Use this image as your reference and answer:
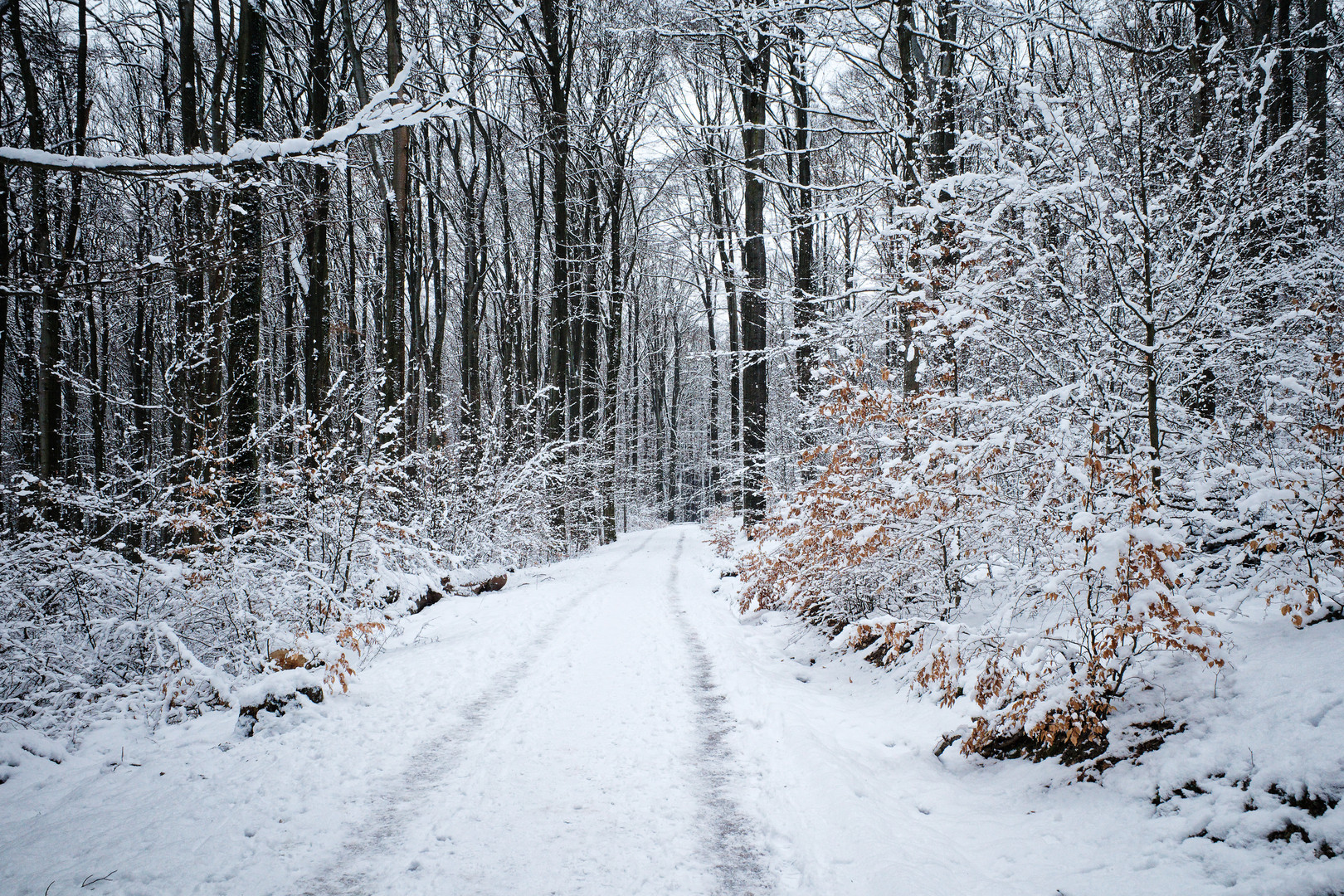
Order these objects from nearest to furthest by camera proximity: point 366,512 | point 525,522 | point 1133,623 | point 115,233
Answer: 1. point 1133,623
2. point 366,512
3. point 525,522
4. point 115,233

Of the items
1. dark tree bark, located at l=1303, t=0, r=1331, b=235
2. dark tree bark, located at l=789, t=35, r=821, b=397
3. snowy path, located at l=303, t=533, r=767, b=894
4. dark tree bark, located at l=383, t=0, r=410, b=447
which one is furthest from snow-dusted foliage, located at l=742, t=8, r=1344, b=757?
dark tree bark, located at l=383, t=0, r=410, b=447

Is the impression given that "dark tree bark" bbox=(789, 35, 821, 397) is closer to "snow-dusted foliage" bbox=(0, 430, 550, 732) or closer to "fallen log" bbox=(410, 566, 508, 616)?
"fallen log" bbox=(410, 566, 508, 616)

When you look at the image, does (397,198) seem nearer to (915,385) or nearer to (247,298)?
(247,298)

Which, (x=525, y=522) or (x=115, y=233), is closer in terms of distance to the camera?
(x=525, y=522)

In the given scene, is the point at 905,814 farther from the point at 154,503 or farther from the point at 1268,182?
the point at 154,503

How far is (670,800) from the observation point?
3346 millimetres

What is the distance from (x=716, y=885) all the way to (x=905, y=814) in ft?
4.17

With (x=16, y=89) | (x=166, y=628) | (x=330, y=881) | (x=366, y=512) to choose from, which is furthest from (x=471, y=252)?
(x=330, y=881)

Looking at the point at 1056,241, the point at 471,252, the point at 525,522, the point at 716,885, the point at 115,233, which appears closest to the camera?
the point at 716,885

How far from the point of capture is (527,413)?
551 inches

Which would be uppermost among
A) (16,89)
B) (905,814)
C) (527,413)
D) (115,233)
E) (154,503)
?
(16,89)

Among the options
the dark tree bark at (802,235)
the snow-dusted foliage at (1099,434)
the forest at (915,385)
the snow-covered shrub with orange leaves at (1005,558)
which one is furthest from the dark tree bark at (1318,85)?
the dark tree bark at (802,235)

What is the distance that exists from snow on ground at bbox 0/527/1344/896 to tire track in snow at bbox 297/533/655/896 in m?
0.02

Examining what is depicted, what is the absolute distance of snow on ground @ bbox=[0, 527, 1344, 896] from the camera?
2.58 metres
